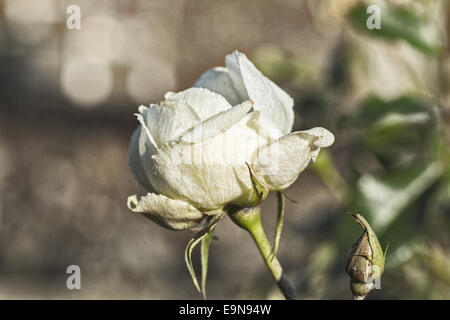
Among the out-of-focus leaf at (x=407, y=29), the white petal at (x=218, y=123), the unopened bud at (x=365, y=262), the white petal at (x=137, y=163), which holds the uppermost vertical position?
the out-of-focus leaf at (x=407, y=29)

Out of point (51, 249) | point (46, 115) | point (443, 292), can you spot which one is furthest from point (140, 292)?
point (443, 292)

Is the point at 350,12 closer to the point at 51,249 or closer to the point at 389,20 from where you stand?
the point at 389,20

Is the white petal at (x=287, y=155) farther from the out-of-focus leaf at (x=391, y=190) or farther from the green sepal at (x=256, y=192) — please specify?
the out-of-focus leaf at (x=391, y=190)

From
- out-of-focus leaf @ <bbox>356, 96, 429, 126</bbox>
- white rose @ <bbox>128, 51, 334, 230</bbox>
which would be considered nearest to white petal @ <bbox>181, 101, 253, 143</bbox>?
white rose @ <bbox>128, 51, 334, 230</bbox>

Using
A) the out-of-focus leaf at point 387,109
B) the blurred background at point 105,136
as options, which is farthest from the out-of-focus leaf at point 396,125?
the blurred background at point 105,136

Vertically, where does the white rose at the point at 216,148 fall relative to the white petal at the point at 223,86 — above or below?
below

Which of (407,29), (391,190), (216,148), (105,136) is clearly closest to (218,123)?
(216,148)

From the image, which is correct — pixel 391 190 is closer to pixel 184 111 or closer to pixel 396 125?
pixel 396 125
